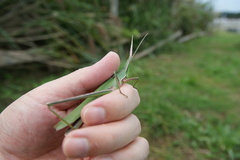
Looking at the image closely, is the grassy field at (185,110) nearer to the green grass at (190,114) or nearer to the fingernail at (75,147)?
the green grass at (190,114)

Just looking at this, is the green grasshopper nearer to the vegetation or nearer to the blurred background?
the blurred background

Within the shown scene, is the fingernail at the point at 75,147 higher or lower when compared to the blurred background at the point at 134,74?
higher

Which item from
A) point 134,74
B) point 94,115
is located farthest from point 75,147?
point 134,74

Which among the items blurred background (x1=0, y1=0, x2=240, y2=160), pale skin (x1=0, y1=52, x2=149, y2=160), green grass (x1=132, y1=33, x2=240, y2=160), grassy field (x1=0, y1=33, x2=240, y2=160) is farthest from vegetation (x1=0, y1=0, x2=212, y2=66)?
pale skin (x1=0, y1=52, x2=149, y2=160)

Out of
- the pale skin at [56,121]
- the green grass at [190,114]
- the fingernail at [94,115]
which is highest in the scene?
the fingernail at [94,115]

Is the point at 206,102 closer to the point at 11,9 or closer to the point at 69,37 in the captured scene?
the point at 69,37

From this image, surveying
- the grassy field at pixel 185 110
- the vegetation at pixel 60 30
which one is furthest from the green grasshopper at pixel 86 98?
the vegetation at pixel 60 30
